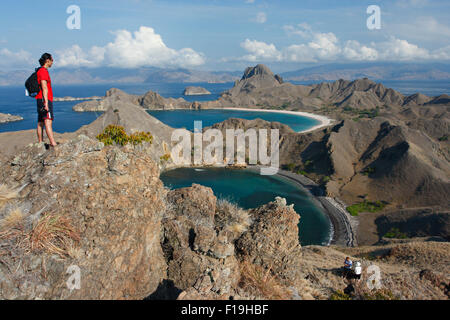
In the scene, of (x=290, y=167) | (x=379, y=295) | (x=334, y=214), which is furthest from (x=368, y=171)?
(x=379, y=295)

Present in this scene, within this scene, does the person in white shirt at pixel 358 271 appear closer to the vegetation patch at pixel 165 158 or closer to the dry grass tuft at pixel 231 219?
the dry grass tuft at pixel 231 219

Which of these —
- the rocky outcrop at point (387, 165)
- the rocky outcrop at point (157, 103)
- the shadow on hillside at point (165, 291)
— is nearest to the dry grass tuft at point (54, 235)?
the shadow on hillside at point (165, 291)

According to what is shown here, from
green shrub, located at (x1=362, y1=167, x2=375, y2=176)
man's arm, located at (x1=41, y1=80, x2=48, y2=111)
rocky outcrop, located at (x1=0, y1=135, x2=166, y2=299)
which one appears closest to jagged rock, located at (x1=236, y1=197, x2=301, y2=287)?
rocky outcrop, located at (x1=0, y1=135, x2=166, y2=299)

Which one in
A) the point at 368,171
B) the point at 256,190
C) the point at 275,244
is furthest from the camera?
the point at 368,171

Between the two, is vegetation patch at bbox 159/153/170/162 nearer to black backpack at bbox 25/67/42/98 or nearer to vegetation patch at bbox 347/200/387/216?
vegetation patch at bbox 347/200/387/216

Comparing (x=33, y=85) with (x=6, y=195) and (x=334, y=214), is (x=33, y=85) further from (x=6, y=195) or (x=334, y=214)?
(x=334, y=214)
